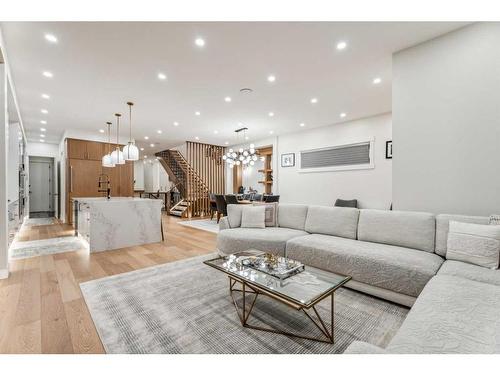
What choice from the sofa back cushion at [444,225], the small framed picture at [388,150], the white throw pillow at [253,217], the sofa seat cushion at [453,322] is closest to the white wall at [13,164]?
the white throw pillow at [253,217]

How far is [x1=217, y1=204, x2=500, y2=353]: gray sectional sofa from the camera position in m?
1.15

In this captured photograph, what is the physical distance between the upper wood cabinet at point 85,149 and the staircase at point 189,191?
2.95 meters

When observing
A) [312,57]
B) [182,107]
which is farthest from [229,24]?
[182,107]

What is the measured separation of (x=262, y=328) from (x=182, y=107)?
15.3 feet


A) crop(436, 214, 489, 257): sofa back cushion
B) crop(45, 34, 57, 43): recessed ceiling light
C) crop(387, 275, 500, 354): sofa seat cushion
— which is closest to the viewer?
crop(387, 275, 500, 354): sofa seat cushion

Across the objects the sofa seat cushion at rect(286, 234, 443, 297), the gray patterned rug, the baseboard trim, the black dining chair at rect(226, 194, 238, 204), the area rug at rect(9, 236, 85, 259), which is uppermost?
the black dining chair at rect(226, 194, 238, 204)

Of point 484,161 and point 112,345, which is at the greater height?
point 484,161

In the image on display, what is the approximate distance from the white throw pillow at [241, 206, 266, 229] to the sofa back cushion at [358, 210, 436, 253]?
4.83 ft

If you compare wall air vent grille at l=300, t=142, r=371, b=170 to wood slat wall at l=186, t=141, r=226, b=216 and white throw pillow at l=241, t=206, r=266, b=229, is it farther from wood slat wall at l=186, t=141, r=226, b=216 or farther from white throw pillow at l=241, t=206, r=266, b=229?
wood slat wall at l=186, t=141, r=226, b=216

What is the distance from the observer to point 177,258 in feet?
12.1

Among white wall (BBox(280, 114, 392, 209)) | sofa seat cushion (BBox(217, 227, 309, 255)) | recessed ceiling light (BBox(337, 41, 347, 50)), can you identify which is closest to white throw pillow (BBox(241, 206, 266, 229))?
sofa seat cushion (BBox(217, 227, 309, 255))

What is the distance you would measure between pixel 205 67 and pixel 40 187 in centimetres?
931
